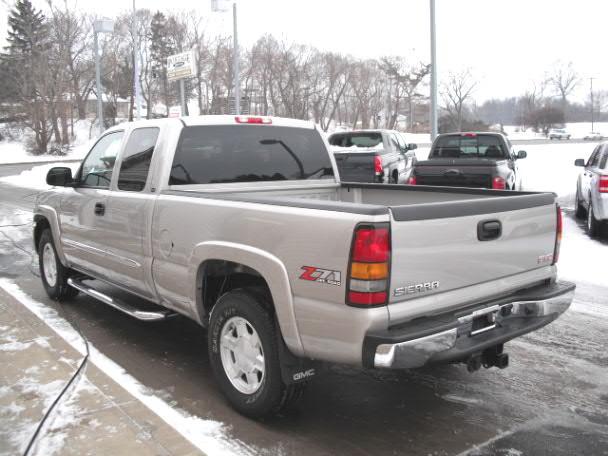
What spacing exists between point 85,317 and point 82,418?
246 cm

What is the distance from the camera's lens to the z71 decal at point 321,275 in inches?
124

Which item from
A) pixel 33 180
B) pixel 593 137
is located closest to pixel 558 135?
pixel 593 137

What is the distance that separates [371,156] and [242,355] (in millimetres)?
11011

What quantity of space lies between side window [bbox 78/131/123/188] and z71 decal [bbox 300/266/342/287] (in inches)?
107

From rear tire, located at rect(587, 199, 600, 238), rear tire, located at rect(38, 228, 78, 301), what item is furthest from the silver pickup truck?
rear tire, located at rect(587, 199, 600, 238)

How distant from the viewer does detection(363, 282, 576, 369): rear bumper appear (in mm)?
3045

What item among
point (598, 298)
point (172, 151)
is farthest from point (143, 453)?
point (598, 298)

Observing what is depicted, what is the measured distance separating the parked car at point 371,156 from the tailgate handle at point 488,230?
10.6m

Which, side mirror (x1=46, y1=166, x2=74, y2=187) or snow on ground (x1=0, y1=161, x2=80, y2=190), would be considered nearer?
side mirror (x1=46, y1=166, x2=74, y2=187)

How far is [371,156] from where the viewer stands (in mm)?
14367

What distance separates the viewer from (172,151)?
4.58m

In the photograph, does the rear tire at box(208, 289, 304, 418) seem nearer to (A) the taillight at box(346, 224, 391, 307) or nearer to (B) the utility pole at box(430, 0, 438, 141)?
(A) the taillight at box(346, 224, 391, 307)

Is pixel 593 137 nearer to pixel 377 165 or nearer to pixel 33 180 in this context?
pixel 33 180

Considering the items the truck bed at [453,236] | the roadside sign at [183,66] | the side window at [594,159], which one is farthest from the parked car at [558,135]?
the truck bed at [453,236]
